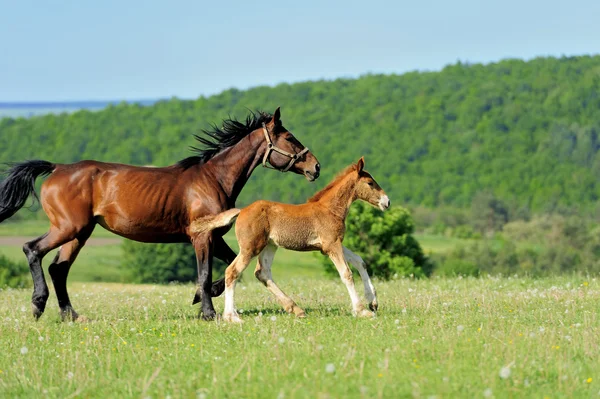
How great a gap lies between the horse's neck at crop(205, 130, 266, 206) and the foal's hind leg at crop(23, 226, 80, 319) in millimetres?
2076

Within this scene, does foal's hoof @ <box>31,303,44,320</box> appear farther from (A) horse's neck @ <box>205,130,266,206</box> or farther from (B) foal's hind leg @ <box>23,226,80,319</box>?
(A) horse's neck @ <box>205,130,266,206</box>

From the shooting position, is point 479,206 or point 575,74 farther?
point 575,74

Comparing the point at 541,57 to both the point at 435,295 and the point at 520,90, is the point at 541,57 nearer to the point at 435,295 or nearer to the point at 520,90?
the point at 520,90

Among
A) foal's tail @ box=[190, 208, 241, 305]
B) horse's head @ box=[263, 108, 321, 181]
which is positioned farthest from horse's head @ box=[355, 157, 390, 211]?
foal's tail @ box=[190, 208, 241, 305]

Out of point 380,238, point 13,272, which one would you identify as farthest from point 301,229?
point 13,272

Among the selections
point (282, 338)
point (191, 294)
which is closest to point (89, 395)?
point (282, 338)

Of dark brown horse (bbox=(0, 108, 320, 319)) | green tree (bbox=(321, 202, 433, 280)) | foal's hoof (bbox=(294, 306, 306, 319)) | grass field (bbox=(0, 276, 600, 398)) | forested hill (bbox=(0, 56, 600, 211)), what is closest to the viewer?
grass field (bbox=(0, 276, 600, 398))

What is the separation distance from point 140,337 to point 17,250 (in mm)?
75897

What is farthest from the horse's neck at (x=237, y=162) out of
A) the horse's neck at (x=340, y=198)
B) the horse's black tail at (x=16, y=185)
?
the horse's black tail at (x=16, y=185)

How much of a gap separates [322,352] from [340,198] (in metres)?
3.51

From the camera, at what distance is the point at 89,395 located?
289 inches

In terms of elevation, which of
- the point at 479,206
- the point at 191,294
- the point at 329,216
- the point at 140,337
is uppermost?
the point at 329,216

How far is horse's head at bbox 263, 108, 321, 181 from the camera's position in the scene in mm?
12125

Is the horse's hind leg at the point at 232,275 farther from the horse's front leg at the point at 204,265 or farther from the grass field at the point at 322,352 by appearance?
the horse's front leg at the point at 204,265
